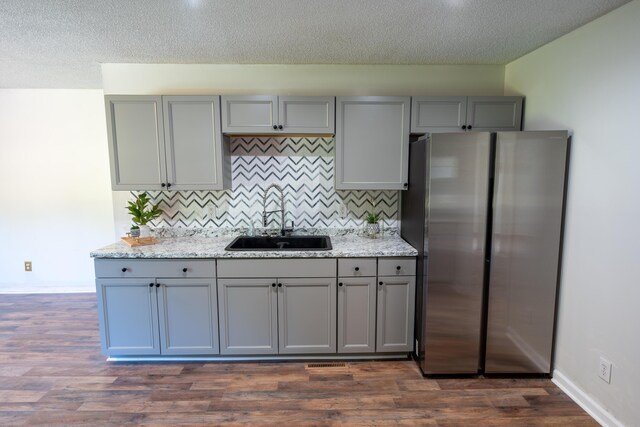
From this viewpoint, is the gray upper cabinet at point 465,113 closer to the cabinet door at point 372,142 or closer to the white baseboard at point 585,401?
the cabinet door at point 372,142

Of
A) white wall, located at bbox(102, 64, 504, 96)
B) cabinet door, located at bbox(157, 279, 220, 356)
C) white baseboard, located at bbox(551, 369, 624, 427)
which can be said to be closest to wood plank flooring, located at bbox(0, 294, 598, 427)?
white baseboard, located at bbox(551, 369, 624, 427)

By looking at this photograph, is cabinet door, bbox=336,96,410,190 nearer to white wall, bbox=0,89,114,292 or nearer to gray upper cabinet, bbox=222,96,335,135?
gray upper cabinet, bbox=222,96,335,135

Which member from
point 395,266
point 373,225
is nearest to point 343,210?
point 373,225

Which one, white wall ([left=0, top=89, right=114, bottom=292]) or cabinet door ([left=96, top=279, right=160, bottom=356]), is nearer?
cabinet door ([left=96, top=279, right=160, bottom=356])

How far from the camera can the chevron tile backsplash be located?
281 centimetres

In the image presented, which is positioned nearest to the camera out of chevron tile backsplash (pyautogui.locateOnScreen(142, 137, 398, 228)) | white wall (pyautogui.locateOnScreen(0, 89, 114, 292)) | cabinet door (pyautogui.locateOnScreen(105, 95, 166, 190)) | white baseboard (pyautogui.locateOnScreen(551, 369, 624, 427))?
white baseboard (pyautogui.locateOnScreen(551, 369, 624, 427))

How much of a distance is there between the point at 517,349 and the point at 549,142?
4.71 ft

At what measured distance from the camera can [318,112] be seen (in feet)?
8.08

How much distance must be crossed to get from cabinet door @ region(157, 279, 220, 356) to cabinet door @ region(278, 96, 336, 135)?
4.49ft

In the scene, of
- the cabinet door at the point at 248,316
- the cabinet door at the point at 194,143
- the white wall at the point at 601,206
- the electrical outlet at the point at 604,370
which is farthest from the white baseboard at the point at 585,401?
the cabinet door at the point at 194,143

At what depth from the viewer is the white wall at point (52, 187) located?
11.5 ft

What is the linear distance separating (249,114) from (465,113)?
5.73 ft

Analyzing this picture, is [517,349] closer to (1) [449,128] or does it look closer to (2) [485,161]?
(2) [485,161]

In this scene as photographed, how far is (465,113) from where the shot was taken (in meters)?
2.49
